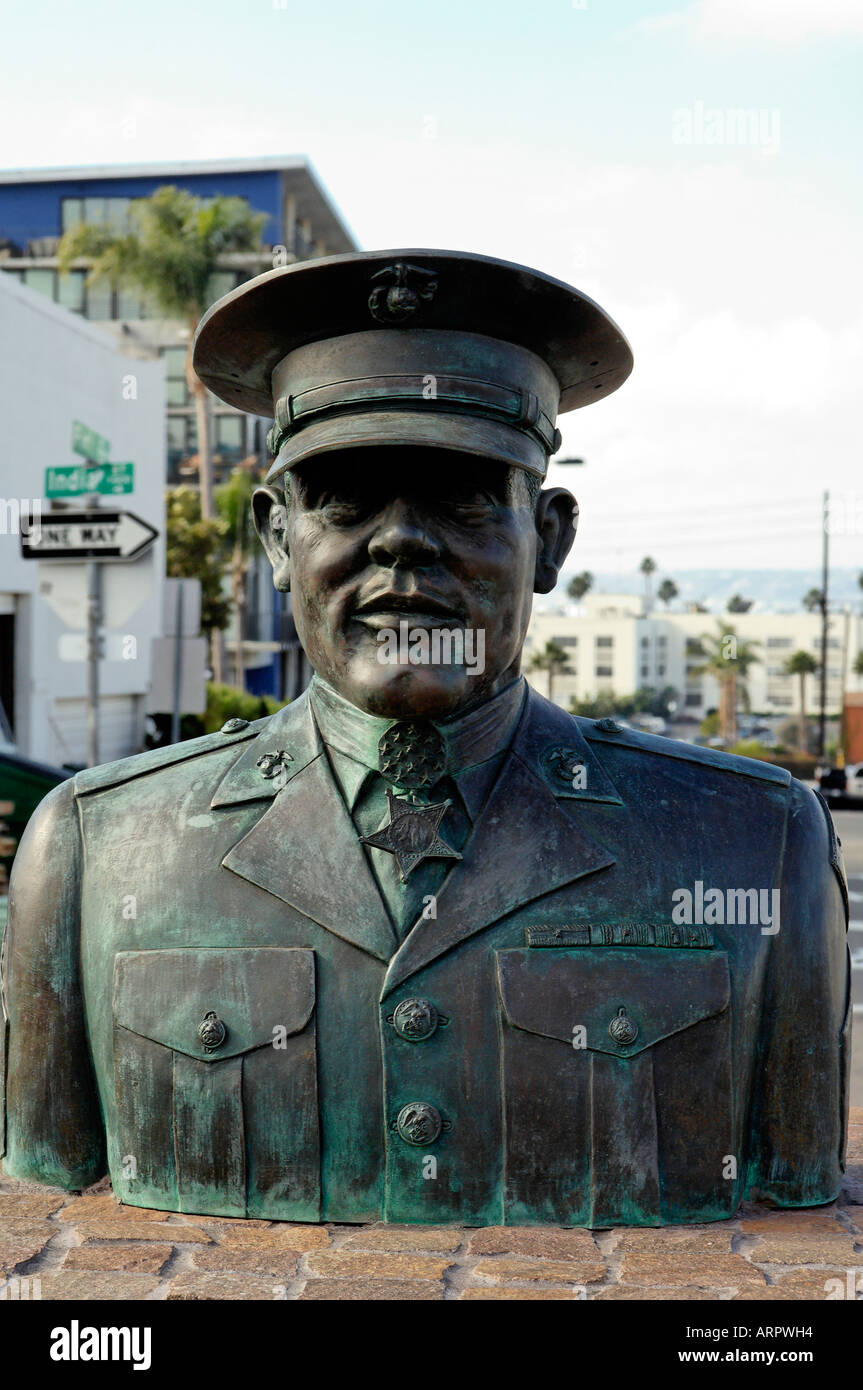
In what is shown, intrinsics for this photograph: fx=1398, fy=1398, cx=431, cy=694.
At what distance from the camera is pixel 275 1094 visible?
2.86 m

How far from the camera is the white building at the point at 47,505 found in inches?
685

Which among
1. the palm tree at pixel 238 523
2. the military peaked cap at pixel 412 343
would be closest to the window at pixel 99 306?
the palm tree at pixel 238 523

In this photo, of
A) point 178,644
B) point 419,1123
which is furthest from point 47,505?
point 419,1123

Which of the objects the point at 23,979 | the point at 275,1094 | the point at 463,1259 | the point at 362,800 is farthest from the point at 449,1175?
the point at 23,979

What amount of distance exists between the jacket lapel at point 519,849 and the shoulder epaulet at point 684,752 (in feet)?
0.40

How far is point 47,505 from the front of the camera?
59.8ft

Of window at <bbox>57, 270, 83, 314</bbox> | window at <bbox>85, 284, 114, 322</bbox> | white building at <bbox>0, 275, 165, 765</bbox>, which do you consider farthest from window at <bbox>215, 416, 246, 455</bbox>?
white building at <bbox>0, 275, 165, 765</bbox>

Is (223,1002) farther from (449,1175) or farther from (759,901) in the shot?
(759,901)

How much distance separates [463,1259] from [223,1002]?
2.29 feet

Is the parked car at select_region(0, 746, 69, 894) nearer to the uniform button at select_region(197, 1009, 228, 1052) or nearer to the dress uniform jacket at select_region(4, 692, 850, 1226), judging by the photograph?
the dress uniform jacket at select_region(4, 692, 850, 1226)

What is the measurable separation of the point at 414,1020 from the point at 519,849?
1.39 feet

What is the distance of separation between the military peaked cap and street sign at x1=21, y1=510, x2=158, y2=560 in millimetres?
5488

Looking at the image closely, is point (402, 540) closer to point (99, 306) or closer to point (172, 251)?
point (172, 251)

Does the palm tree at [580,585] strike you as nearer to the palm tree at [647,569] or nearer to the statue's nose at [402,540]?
the palm tree at [647,569]
